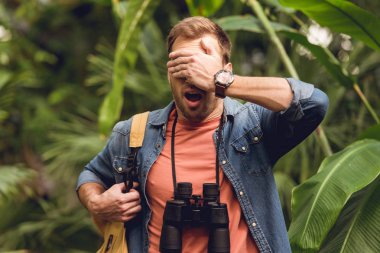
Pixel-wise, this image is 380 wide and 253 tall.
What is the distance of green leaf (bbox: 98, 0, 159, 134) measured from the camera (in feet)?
10.8

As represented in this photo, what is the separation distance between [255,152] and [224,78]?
0.28 m

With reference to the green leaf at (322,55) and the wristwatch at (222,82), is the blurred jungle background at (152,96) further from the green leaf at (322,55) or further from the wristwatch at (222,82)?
the wristwatch at (222,82)

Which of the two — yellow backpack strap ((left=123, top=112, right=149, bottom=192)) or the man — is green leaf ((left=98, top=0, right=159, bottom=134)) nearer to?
yellow backpack strap ((left=123, top=112, right=149, bottom=192))

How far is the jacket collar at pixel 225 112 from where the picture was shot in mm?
2166

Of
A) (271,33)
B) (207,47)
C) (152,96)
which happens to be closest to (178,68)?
(207,47)

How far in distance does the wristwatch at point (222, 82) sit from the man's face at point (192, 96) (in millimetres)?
114

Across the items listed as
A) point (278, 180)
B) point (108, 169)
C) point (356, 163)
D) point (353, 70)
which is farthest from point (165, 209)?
point (353, 70)

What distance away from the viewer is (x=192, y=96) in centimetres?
211

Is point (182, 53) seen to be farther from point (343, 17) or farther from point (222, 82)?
point (343, 17)

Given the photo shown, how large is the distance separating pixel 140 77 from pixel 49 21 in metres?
2.98

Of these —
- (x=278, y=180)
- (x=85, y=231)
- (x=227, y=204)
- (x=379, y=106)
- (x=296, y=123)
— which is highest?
(x=296, y=123)

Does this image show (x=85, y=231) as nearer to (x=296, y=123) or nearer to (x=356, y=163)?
(x=356, y=163)

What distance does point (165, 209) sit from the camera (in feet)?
6.72

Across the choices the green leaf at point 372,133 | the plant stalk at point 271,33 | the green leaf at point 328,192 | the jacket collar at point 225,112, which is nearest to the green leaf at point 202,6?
the plant stalk at point 271,33
